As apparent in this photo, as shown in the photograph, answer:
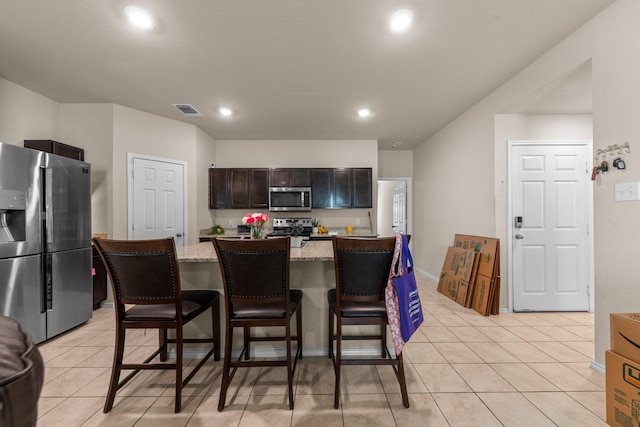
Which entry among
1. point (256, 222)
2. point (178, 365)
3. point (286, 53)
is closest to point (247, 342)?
point (178, 365)

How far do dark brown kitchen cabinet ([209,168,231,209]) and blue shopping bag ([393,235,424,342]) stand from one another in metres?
3.87

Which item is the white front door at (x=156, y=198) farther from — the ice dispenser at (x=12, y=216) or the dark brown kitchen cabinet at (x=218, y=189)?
the ice dispenser at (x=12, y=216)

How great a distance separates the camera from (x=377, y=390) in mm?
1818

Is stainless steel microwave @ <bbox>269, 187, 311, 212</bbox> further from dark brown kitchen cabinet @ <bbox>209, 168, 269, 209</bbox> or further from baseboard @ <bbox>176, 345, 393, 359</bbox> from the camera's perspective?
baseboard @ <bbox>176, 345, 393, 359</bbox>

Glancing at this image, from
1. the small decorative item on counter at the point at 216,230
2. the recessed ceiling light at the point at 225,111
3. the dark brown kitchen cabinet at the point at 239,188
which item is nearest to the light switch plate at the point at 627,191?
the recessed ceiling light at the point at 225,111

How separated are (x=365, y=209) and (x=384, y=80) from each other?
8.53 feet

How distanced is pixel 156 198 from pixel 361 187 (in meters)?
3.32

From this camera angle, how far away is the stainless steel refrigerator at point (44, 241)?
7.40 ft

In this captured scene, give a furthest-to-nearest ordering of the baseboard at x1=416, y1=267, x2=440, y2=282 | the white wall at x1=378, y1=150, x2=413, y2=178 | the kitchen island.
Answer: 1. the white wall at x1=378, y1=150, x2=413, y2=178
2. the baseboard at x1=416, y1=267, x2=440, y2=282
3. the kitchen island

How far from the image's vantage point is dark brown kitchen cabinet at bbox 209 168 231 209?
478cm

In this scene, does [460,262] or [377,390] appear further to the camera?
[460,262]

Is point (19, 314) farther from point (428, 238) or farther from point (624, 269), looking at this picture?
point (428, 238)

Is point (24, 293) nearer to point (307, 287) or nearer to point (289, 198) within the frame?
point (307, 287)

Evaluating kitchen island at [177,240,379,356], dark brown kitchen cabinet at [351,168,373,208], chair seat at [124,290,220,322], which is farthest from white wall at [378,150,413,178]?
chair seat at [124,290,220,322]
